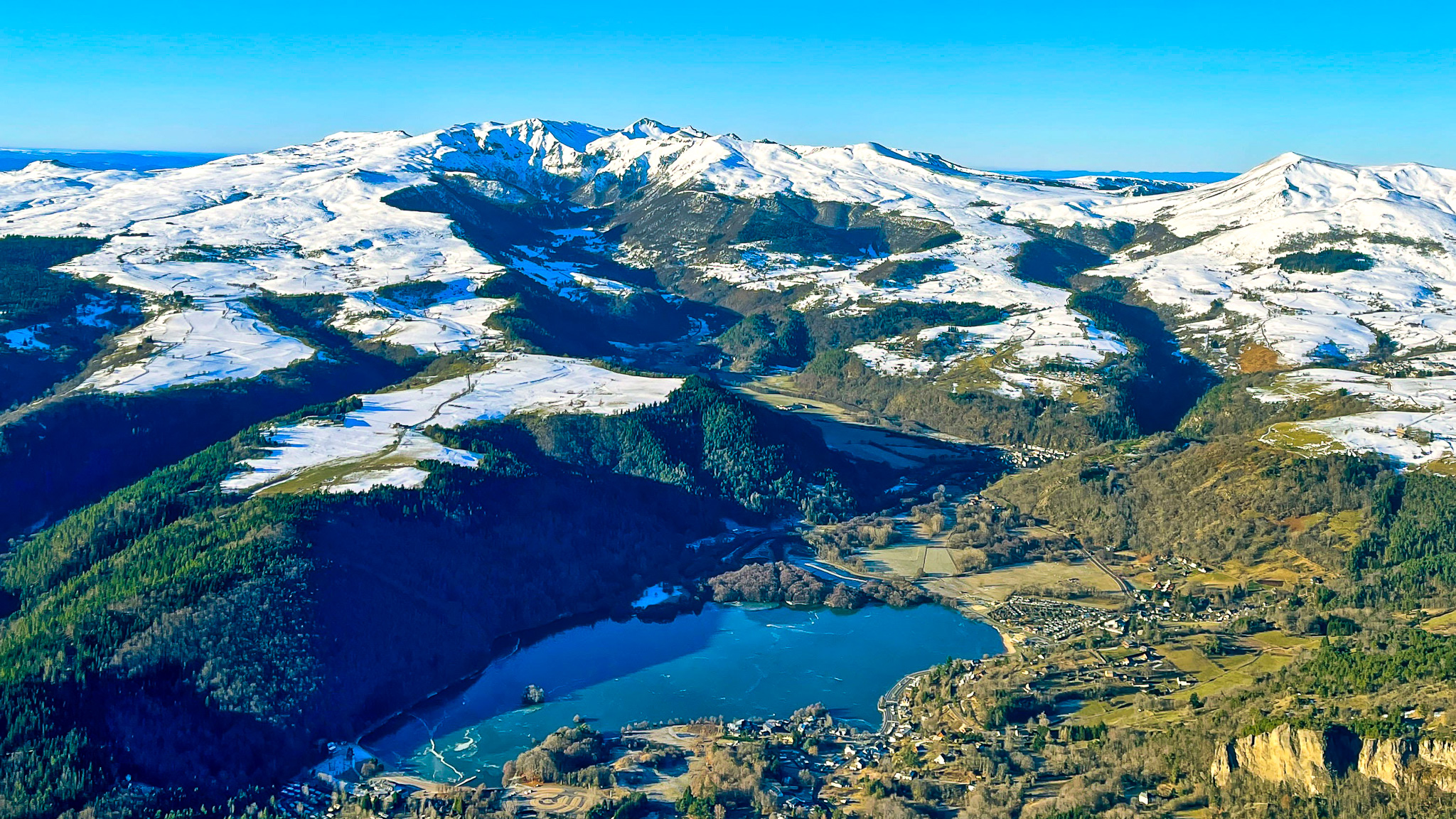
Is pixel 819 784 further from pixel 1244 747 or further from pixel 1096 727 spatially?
pixel 1244 747

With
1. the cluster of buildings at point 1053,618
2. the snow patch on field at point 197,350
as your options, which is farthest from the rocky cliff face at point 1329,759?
the snow patch on field at point 197,350

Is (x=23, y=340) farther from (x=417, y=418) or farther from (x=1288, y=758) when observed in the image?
(x=1288, y=758)

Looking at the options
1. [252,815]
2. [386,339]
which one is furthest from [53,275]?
[252,815]

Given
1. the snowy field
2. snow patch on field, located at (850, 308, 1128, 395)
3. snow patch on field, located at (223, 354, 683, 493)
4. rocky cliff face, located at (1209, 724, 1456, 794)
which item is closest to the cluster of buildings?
rocky cliff face, located at (1209, 724, 1456, 794)

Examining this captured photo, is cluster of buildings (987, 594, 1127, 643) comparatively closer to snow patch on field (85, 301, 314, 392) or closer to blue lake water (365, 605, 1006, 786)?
blue lake water (365, 605, 1006, 786)

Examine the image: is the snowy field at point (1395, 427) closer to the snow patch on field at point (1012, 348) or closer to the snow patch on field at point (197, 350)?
the snow patch on field at point (1012, 348)
